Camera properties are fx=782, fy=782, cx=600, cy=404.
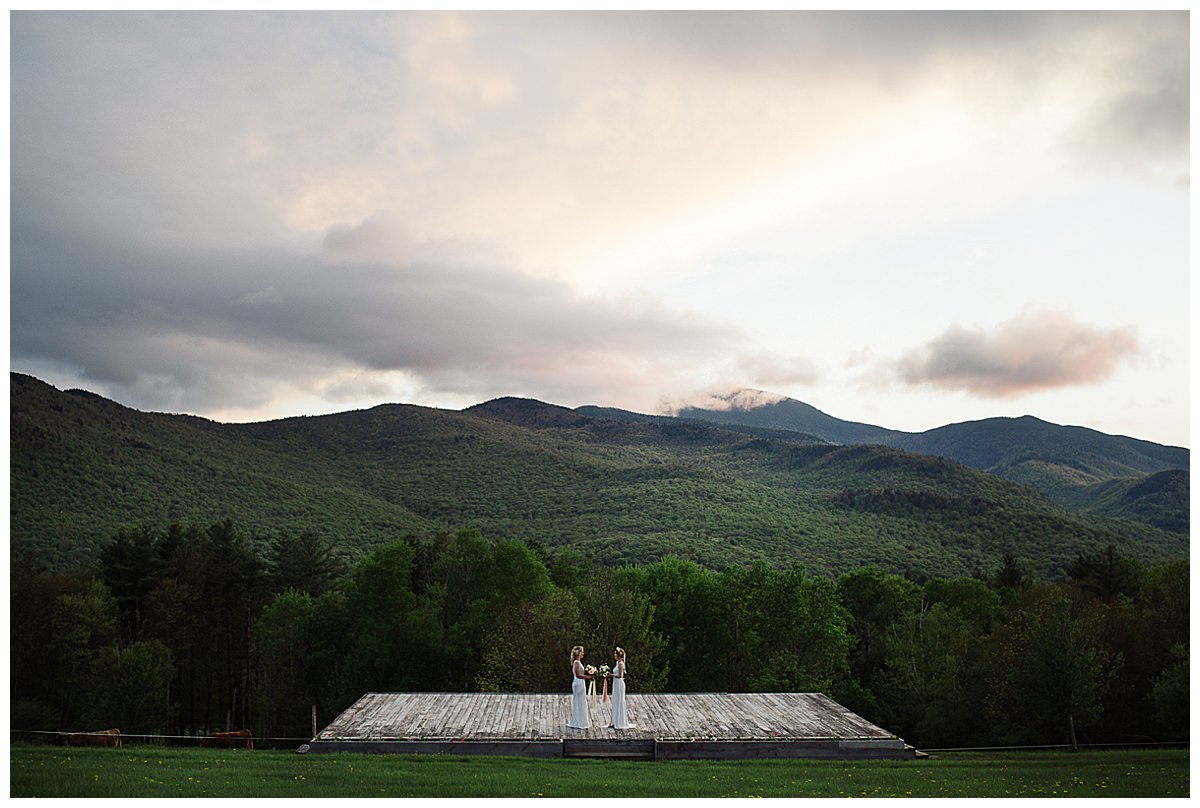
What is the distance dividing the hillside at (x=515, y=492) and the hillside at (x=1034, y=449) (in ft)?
21.9

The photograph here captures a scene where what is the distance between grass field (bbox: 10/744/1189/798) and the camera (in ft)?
25.6

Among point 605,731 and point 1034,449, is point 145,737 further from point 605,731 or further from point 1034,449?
point 1034,449

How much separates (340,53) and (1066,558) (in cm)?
3867

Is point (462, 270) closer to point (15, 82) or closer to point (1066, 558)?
point (15, 82)

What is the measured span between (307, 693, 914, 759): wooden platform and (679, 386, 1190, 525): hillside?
41.1 metres

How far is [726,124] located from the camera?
14.5m

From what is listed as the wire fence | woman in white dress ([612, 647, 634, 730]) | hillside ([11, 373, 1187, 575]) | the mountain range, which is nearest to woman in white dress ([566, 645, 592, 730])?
woman in white dress ([612, 647, 634, 730])

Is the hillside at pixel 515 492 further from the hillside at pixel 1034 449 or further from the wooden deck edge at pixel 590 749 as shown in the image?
the wooden deck edge at pixel 590 749

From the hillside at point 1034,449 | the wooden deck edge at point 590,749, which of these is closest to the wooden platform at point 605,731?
the wooden deck edge at point 590,749

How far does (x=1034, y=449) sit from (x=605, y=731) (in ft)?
194

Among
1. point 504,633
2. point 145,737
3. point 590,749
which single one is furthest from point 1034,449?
point 145,737

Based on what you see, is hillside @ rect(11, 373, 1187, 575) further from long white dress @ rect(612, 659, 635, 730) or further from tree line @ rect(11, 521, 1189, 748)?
long white dress @ rect(612, 659, 635, 730)

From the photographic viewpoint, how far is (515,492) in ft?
154

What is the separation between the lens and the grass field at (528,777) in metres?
7.80
